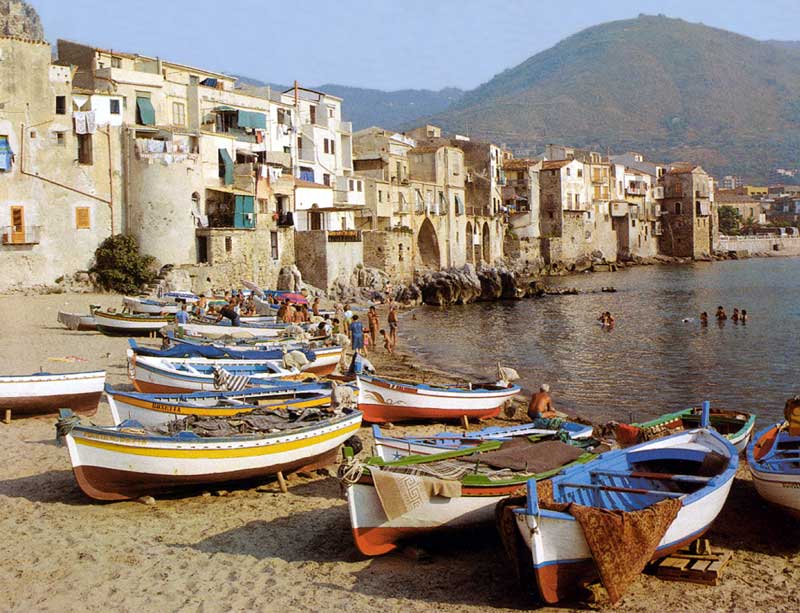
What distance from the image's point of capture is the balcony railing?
158 ft

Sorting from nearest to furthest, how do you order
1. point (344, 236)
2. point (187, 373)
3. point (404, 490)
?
point (404, 490) → point (187, 373) → point (344, 236)

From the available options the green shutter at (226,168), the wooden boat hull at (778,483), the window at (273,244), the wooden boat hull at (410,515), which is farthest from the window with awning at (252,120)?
the wooden boat hull at (410,515)

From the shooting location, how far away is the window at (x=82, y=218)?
38625mm

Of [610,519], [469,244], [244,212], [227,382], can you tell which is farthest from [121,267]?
[469,244]

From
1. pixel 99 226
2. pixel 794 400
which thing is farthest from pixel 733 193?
pixel 794 400

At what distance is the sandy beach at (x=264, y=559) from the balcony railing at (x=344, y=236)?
3552 cm

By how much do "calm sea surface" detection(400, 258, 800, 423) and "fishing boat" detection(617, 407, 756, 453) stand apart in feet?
19.2

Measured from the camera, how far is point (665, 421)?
13.6 meters

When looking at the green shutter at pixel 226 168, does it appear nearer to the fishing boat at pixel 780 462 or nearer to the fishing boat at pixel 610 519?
the fishing boat at pixel 780 462

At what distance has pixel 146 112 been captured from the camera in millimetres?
42000

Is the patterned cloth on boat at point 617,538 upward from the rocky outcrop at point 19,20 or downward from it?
downward

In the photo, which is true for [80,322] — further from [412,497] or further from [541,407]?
[412,497]

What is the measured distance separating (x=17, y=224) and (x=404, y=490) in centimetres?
3235

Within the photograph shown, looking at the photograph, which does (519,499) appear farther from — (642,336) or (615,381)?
(642,336)
